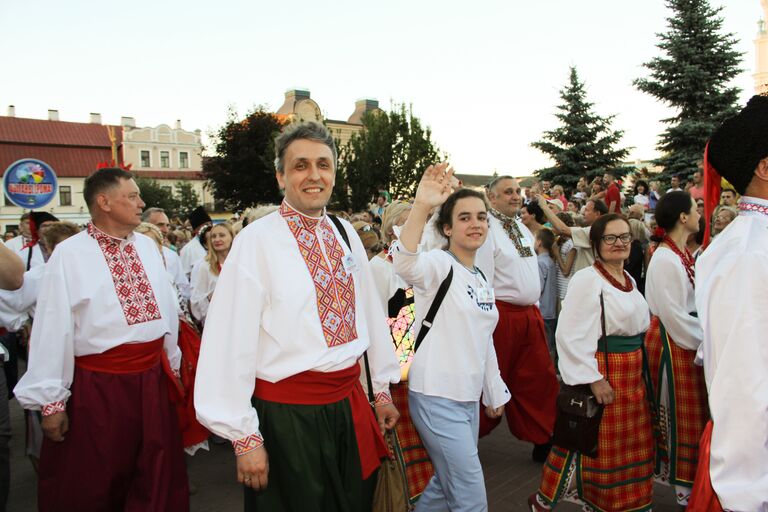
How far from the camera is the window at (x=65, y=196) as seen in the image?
59.1 metres

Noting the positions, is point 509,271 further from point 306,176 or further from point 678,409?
point 306,176

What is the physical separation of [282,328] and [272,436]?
1.52 feet

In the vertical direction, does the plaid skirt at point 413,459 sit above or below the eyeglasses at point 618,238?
below

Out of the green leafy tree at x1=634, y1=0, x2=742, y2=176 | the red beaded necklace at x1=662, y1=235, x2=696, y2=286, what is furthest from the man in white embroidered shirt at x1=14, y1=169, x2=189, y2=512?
the green leafy tree at x1=634, y1=0, x2=742, y2=176

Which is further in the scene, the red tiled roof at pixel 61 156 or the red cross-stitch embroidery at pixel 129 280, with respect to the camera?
the red tiled roof at pixel 61 156

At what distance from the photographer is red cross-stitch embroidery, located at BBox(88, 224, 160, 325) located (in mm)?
3539

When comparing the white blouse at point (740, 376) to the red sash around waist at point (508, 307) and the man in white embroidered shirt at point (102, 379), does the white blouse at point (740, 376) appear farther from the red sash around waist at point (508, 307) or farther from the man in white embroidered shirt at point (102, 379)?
the red sash around waist at point (508, 307)

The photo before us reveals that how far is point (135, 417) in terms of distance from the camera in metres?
3.50

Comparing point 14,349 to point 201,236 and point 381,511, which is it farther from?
A: point 381,511

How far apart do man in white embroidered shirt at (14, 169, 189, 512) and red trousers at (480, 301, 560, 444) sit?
266 cm

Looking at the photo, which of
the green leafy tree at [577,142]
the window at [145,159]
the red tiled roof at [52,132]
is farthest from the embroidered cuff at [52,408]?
the window at [145,159]

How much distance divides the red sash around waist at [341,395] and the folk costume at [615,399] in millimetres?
1529

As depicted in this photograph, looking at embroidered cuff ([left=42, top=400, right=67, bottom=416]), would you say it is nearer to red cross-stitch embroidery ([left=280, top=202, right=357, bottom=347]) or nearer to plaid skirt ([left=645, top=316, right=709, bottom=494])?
red cross-stitch embroidery ([left=280, top=202, right=357, bottom=347])

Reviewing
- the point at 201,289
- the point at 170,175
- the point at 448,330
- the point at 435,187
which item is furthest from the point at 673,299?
the point at 170,175
